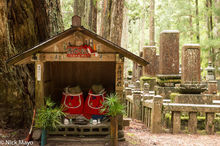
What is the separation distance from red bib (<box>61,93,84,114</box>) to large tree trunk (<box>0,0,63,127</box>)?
1.15 metres

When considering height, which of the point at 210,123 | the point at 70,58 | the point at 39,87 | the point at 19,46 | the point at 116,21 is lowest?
the point at 210,123

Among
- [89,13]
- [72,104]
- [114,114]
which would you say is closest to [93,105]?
[72,104]

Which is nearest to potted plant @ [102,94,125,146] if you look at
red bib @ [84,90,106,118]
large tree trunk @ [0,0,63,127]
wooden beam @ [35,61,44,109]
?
red bib @ [84,90,106,118]

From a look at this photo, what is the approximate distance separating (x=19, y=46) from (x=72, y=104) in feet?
7.64

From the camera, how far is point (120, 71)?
5.50 meters

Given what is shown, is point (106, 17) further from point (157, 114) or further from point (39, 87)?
point (39, 87)

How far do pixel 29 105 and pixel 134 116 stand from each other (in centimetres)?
431

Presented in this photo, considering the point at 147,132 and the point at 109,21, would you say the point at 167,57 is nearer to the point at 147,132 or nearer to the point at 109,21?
the point at 109,21

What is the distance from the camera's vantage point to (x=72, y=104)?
618cm

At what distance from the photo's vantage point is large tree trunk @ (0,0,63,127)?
616cm

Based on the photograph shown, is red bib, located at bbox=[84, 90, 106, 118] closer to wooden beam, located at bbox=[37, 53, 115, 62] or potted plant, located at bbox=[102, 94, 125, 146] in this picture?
potted plant, located at bbox=[102, 94, 125, 146]

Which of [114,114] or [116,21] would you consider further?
[116,21]

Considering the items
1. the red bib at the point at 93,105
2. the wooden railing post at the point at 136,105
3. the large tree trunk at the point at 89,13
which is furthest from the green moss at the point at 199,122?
the large tree trunk at the point at 89,13

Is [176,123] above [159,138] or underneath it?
above
